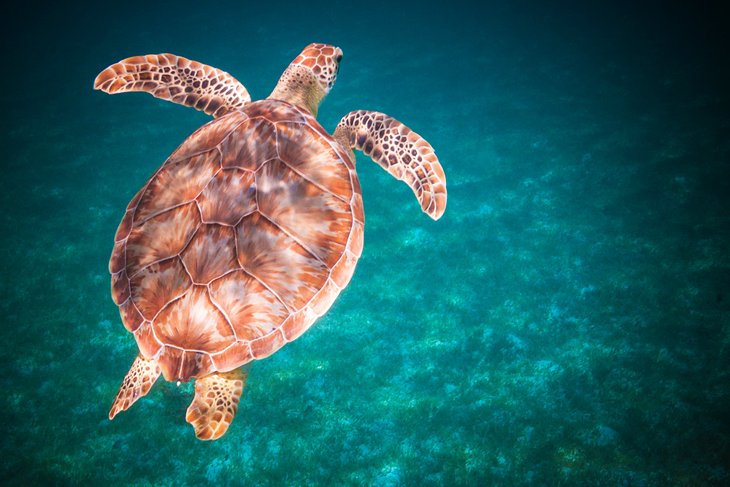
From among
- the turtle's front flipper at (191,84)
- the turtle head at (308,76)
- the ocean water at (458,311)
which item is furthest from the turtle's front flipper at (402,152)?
the ocean water at (458,311)

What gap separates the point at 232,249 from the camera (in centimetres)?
182

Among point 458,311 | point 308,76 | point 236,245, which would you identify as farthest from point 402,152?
point 458,311

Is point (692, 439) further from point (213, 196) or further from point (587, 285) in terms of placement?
point (213, 196)

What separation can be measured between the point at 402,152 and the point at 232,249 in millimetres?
1531

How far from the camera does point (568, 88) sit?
785 centimetres

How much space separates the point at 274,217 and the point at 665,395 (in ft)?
11.6

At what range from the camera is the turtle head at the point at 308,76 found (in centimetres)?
320

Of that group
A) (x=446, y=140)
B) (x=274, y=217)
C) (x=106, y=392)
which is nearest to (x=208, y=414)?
(x=274, y=217)

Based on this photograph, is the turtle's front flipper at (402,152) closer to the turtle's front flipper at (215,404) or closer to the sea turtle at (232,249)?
the sea turtle at (232,249)

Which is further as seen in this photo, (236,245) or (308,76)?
(308,76)

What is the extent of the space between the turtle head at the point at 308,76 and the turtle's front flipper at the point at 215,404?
2.30 metres

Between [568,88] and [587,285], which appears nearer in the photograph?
[587,285]

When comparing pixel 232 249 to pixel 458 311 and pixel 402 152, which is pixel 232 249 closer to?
pixel 402 152

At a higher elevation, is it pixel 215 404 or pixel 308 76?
pixel 308 76
